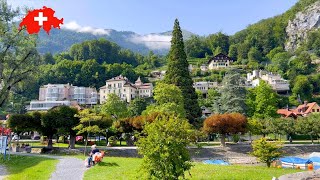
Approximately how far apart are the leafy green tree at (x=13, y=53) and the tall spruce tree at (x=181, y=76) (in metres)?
33.3

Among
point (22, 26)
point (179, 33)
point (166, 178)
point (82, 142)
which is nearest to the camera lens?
point (166, 178)

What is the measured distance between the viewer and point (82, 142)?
4766cm

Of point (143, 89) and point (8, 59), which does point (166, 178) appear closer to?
point (8, 59)

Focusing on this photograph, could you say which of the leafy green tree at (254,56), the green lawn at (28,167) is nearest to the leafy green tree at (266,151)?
the green lawn at (28,167)

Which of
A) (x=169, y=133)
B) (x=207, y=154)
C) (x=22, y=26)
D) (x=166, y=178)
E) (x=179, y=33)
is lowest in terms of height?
(x=207, y=154)

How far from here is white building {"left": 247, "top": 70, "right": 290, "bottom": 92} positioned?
119438 millimetres

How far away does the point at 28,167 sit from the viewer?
23.2 m

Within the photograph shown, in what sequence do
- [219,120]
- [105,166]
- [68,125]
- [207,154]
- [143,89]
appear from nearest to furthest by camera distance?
[105,166]
[68,125]
[207,154]
[219,120]
[143,89]

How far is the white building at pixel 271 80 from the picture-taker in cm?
11944

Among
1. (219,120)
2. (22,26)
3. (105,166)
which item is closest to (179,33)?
(219,120)

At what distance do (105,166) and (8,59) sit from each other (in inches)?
536

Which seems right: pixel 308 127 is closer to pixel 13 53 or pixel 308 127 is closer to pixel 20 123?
pixel 20 123

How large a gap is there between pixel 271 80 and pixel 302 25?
8679 cm

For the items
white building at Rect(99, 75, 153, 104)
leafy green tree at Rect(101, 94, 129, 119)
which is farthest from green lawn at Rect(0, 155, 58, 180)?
white building at Rect(99, 75, 153, 104)
